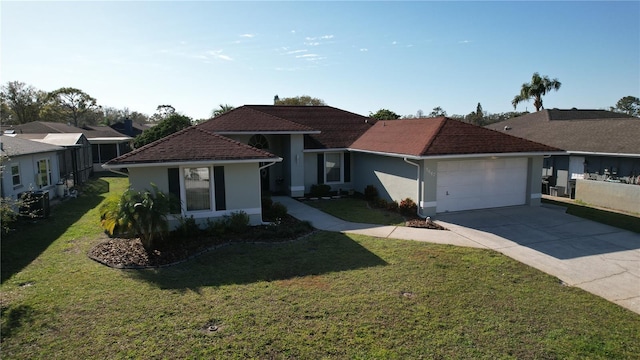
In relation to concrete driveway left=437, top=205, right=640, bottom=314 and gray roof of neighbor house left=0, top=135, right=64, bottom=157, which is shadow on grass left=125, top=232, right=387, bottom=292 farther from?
gray roof of neighbor house left=0, top=135, right=64, bottom=157

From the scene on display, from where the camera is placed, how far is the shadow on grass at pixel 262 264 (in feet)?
29.5

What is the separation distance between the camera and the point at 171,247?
443 inches

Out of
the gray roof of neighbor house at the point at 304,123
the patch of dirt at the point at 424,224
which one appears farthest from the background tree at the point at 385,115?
the patch of dirt at the point at 424,224

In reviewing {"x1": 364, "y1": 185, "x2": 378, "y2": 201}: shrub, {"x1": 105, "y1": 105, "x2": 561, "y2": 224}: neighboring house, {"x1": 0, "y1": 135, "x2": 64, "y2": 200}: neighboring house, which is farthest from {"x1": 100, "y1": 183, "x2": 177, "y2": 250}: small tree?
{"x1": 364, "y1": 185, "x2": 378, "y2": 201}: shrub

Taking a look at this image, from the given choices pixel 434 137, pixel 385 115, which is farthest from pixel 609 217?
pixel 385 115

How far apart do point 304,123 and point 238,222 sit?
1169 cm

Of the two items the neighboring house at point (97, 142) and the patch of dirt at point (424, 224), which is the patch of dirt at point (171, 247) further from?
the neighboring house at point (97, 142)

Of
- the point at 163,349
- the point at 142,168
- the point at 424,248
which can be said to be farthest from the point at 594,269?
the point at 142,168

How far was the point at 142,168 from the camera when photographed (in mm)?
12312

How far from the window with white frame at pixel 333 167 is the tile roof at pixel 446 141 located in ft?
7.85

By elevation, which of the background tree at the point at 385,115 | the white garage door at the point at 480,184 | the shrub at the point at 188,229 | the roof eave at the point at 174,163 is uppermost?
the background tree at the point at 385,115

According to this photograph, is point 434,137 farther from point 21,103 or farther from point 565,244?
point 21,103

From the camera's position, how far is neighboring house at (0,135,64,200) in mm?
15484

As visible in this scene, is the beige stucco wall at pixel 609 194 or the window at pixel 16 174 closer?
the window at pixel 16 174
